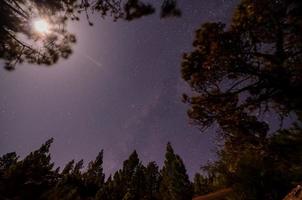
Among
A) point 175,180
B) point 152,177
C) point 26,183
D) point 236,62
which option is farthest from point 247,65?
point 152,177

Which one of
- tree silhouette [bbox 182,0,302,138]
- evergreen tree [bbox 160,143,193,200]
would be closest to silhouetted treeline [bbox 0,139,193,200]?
evergreen tree [bbox 160,143,193,200]

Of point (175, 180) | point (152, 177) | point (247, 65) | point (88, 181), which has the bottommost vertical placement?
point (247, 65)

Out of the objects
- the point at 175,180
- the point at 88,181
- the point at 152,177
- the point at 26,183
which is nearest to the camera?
the point at 26,183

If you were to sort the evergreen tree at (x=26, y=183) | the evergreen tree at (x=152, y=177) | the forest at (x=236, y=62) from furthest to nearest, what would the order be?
the evergreen tree at (x=152, y=177)
the evergreen tree at (x=26, y=183)
the forest at (x=236, y=62)

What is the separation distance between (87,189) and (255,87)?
4973 cm

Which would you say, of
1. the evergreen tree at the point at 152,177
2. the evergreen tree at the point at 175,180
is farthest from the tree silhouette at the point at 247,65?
the evergreen tree at the point at 152,177

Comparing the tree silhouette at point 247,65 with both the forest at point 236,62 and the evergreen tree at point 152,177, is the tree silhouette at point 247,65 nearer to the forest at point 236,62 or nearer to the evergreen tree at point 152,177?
the forest at point 236,62

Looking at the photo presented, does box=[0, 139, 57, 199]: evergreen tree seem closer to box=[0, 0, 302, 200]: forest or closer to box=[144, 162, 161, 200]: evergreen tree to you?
box=[0, 0, 302, 200]: forest

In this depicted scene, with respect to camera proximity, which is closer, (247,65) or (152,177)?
(247,65)

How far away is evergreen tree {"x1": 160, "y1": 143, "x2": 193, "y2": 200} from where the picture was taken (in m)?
46.6

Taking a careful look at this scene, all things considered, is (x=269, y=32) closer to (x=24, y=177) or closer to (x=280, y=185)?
(x=280, y=185)

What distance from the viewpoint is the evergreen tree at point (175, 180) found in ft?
153

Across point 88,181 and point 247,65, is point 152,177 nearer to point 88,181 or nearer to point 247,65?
point 88,181

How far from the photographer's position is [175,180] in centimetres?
4875
